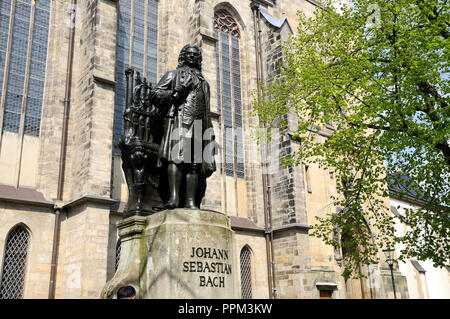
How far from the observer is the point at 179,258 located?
14.9 feet

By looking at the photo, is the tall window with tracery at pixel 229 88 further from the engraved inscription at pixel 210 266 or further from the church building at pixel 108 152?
the engraved inscription at pixel 210 266

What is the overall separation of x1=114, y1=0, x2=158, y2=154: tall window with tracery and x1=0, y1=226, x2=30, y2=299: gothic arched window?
486cm

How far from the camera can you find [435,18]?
10.7m

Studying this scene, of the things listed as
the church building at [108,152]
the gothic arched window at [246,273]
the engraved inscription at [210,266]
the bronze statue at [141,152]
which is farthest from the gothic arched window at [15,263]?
the engraved inscription at [210,266]

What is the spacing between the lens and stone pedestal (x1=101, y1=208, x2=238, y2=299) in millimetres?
4523

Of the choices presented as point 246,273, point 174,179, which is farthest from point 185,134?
point 246,273

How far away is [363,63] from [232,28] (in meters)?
10.1

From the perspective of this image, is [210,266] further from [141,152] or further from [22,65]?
[22,65]

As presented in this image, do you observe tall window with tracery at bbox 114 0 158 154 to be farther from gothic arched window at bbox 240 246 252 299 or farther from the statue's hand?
the statue's hand

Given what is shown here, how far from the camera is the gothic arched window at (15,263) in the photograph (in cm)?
1134

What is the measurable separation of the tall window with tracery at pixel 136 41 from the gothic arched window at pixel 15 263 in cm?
486

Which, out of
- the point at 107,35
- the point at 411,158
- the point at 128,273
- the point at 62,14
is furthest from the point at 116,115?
the point at 128,273

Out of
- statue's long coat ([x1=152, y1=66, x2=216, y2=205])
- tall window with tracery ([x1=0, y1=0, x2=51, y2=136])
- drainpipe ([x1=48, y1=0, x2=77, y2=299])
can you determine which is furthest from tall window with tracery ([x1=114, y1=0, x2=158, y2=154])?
statue's long coat ([x1=152, y1=66, x2=216, y2=205])
